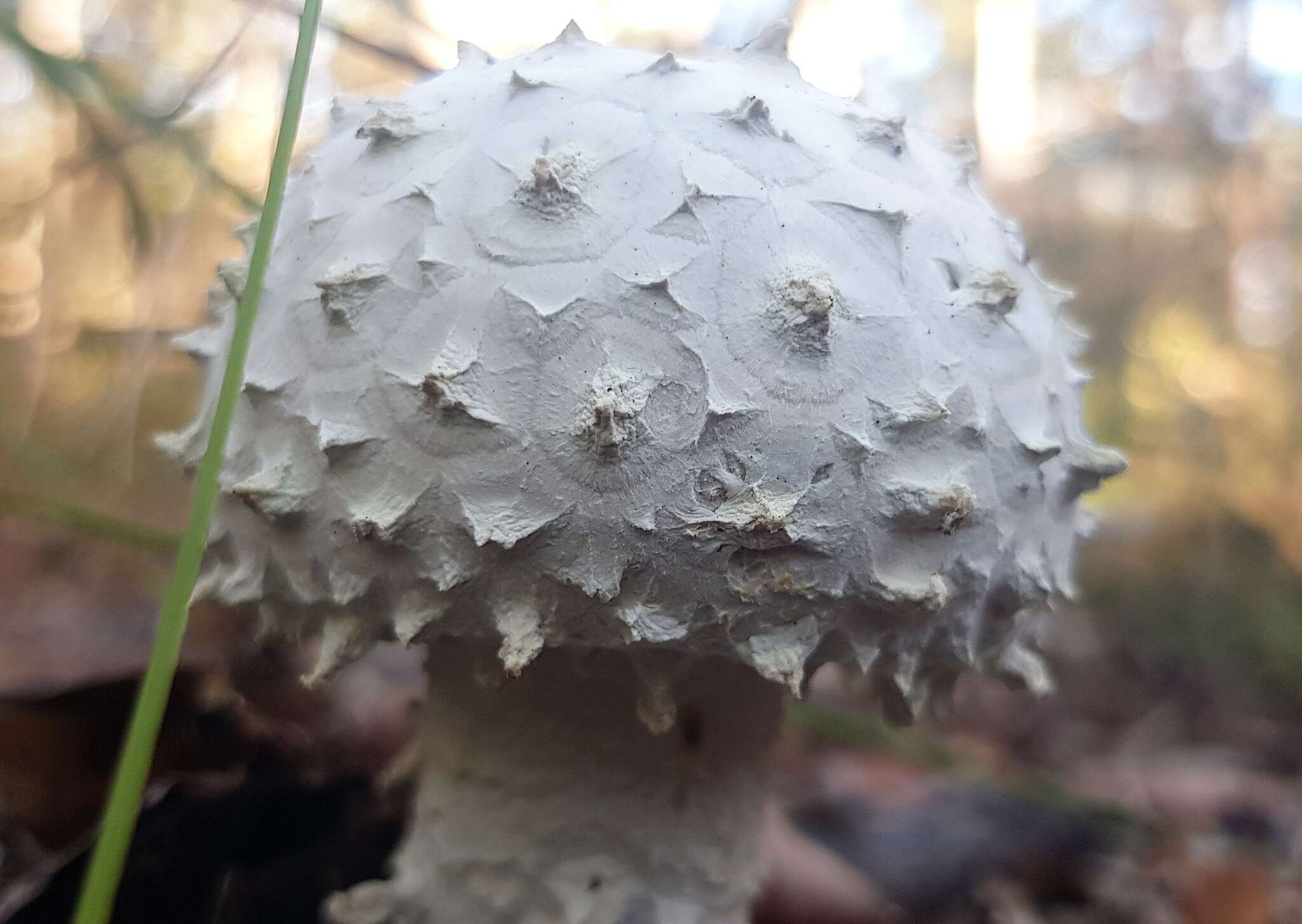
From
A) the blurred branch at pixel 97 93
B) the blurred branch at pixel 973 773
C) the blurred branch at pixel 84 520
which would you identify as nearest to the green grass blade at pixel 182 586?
the blurred branch at pixel 97 93

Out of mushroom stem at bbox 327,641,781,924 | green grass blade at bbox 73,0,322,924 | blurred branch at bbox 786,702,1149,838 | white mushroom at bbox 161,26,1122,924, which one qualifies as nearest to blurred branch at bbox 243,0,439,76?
white mushroom at bbox 161,26,1122,924

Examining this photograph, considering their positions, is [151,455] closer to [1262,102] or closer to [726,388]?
[726,388]

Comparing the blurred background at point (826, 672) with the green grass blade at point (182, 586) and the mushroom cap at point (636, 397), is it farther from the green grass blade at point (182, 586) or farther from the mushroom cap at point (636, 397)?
the green grass blade at point (182, 586)

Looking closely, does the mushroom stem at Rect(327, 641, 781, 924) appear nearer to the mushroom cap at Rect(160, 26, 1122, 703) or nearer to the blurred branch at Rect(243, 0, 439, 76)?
the mushroom cap at Rect(160, 26, 1122, 703)

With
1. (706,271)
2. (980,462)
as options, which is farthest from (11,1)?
(980,462)

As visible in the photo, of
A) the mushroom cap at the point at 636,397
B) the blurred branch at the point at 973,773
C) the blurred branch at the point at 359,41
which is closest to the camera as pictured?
the mushroom cap at the point at 636,397
